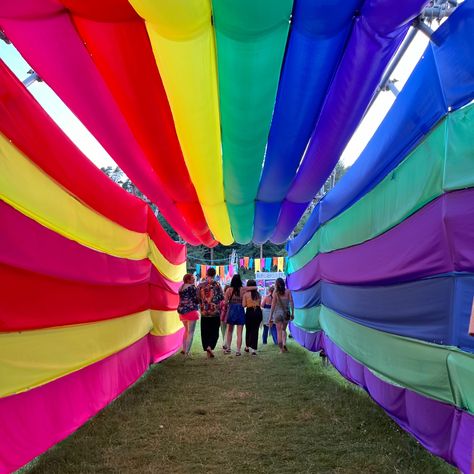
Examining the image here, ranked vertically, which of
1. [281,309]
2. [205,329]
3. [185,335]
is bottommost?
[185,335]

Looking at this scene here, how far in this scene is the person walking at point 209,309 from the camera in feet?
25.8

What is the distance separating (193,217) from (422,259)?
461cm

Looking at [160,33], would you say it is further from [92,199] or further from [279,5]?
[92,199]

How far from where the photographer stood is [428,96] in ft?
8.76

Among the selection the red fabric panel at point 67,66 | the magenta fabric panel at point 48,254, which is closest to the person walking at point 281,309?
the magenta fabric panel at point 48,254

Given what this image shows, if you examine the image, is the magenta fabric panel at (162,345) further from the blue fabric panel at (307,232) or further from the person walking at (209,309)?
the blue fabric panel at (307,232)

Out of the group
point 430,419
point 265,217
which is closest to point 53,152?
point 430,419

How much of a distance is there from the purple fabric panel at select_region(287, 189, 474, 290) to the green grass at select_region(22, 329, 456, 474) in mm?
1249

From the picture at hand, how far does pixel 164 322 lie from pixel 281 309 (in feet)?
8.99

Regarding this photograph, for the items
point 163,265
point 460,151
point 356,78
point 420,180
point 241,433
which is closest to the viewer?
point 460,151

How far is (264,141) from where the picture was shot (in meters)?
3.76

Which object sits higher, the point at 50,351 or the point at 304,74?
the point at 304,74

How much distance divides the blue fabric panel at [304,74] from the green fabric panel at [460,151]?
78cm

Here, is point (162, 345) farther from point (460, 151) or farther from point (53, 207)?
point (460, 151)
